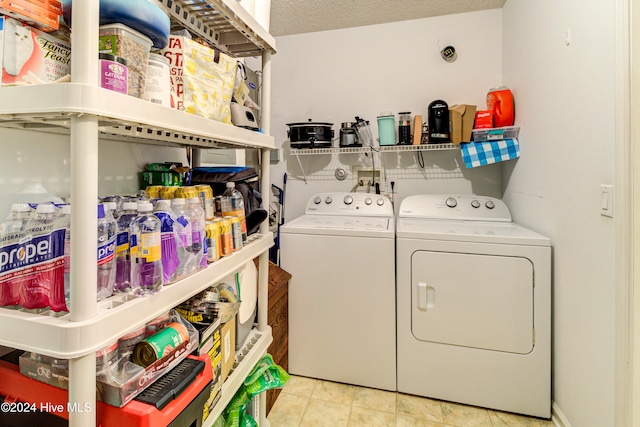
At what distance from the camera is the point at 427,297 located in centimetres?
183

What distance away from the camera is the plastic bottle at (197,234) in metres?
0.93

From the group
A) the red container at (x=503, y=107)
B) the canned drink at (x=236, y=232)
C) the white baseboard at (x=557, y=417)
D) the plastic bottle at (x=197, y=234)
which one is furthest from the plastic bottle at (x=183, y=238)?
the red container at (x=503, y=107)

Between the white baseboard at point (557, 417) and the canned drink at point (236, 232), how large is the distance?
1.79 metres

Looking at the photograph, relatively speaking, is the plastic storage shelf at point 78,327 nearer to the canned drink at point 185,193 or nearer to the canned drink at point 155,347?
the canned drink at point 155,347

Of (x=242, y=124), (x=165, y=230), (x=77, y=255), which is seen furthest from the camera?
(x=242, y=124)

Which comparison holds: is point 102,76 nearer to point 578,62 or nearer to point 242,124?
point 242,124

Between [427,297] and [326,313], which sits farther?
[326,313]

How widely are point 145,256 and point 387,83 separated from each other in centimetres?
244

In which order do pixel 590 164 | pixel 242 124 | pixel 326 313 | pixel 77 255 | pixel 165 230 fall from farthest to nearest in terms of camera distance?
pixel 326 313, pixel 590 164, pixel 242 124, pixel 165 230, pixel 77 255

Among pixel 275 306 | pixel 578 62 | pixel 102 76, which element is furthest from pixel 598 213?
pixel 102 76

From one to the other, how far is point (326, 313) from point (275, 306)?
33cm

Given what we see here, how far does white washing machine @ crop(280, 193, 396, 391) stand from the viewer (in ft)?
6.25

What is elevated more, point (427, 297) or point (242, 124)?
point (242, 124)

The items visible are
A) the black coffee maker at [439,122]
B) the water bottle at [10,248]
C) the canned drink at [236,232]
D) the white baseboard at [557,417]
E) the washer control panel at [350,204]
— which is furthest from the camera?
the washer control panel at [350,204]
